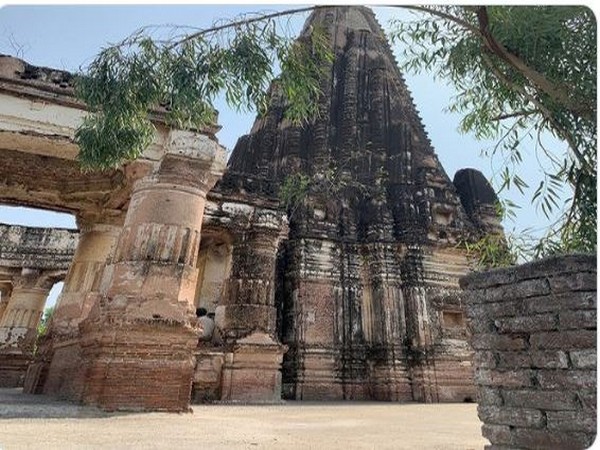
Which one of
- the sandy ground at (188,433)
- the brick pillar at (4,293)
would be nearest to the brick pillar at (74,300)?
the sandy ground at (188,433)

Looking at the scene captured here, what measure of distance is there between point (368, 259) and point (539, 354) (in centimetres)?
1106

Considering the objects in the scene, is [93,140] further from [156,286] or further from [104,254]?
[104,254]

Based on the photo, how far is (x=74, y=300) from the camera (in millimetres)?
7977

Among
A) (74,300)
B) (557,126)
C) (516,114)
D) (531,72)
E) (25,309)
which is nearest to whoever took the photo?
(531,72)

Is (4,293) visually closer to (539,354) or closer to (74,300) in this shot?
(74,300)

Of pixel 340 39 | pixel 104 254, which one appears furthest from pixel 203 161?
pixel 340 39

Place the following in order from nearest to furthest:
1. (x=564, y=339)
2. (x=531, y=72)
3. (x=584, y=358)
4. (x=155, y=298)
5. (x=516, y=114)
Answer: (x=584, y=358)
(x=564, y=339)
(x=531, y=72)
(x=516, y=114)
(x=155, y=298)

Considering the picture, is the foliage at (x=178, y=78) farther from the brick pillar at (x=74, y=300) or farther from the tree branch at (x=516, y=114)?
the brick pillar at (x=74, y=300)

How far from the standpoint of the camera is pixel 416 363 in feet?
39.5

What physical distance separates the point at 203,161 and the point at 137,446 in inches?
163

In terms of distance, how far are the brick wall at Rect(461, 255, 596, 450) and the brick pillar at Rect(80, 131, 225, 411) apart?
142 inches

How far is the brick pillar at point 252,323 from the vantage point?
29.2 feet

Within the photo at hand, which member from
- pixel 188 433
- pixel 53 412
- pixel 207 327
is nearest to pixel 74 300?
pixel 207 327

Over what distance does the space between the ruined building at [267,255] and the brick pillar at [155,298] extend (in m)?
0.02
